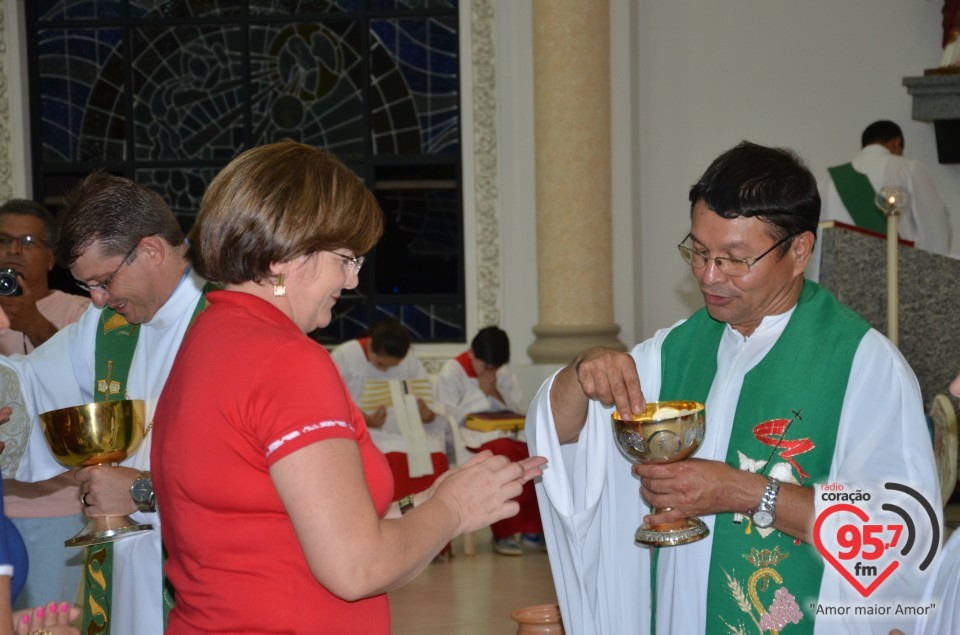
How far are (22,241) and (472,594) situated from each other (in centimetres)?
316

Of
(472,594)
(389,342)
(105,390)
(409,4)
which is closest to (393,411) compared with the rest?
(389,342)

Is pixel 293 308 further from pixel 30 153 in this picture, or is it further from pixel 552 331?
pixel 30 153

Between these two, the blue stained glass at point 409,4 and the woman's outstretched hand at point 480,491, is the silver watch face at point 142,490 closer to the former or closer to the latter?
the woman's outstretched hand at point 480,491

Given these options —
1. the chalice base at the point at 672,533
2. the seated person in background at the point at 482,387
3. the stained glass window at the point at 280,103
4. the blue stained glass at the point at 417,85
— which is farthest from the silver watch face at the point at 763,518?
the blue stained glass at the point at 417,85

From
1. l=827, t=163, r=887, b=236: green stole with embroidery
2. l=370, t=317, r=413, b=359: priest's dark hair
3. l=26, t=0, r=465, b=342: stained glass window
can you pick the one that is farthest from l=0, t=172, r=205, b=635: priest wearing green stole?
l=26, t=0, r=465, b=342: stained glass window

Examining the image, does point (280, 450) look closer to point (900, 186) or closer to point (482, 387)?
point (482, 387)

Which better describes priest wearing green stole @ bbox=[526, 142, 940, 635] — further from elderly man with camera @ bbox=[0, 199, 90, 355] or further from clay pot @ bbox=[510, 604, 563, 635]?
elderly man with camera @ bbox=[0, 199, 90, 355]

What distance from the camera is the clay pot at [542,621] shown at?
2865 millimetres

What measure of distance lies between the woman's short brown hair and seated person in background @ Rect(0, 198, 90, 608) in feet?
4.95

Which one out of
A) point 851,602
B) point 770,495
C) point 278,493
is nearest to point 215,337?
point 278,493

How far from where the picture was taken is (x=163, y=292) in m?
3.01

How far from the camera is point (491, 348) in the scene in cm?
786

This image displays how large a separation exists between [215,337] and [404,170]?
8.42 meters

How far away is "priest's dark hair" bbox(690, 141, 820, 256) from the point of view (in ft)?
8.16
